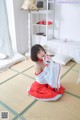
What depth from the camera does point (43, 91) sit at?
1.96m

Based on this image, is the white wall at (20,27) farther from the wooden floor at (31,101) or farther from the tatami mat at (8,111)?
the tatami mat at (8,111)

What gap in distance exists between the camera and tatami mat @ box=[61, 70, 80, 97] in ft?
6.91

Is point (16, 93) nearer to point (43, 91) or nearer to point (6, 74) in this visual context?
point (43, 91)

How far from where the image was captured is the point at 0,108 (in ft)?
5.73

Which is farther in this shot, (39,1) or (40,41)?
(40,41)

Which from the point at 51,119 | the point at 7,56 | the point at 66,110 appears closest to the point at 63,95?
the point at 66,110

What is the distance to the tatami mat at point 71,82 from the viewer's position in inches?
82.9

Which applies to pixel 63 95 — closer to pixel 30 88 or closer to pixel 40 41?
pixel 30 88

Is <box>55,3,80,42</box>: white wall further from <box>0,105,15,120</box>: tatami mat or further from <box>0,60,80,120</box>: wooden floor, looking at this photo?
<box>0,105,15,120</box>: tatami mat

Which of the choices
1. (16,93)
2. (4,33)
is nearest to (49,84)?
(16,93)

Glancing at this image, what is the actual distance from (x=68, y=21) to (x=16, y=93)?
83.9 inches

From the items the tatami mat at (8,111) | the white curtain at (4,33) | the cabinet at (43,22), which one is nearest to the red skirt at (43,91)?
the tatami mat at (8,111)

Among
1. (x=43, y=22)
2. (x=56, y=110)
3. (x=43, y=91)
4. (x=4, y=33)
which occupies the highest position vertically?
(x=43, y=22)

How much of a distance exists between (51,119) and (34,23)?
266 cm
